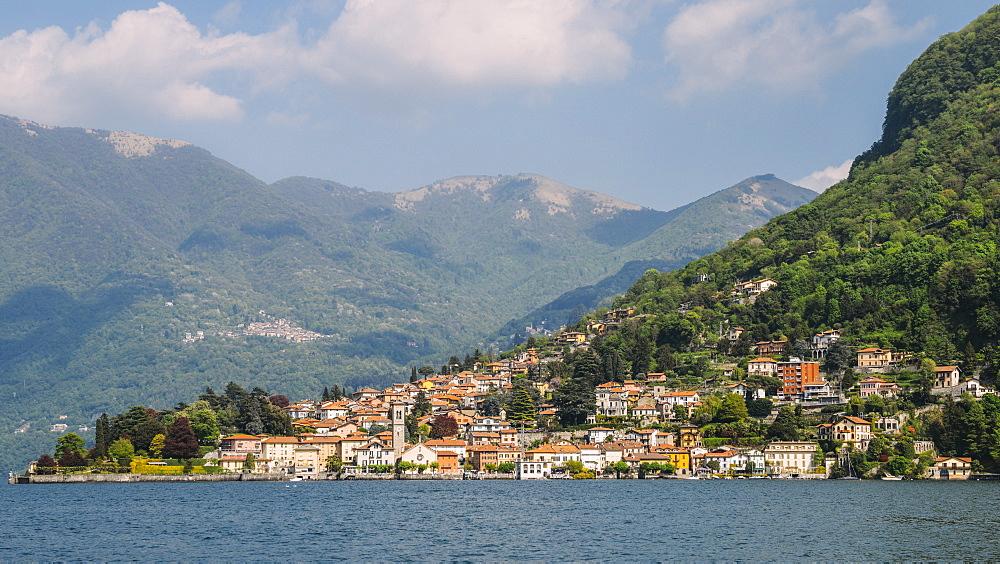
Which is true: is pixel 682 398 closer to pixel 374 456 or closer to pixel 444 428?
pixel 444 428

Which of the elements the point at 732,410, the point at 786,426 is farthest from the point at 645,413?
the point at 786,426

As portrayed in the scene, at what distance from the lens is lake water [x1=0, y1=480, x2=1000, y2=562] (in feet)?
174

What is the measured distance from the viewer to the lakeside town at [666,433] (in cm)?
10875

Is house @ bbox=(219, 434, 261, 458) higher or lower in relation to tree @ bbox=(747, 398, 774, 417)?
lower

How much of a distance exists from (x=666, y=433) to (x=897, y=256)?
37.4m

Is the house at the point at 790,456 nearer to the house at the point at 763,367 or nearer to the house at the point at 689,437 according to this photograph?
the house at the point at 689,437

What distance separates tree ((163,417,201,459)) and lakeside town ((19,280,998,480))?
1.15 m

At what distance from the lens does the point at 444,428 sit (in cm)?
13612

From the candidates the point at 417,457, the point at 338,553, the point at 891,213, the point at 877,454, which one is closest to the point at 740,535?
the point at 338,553

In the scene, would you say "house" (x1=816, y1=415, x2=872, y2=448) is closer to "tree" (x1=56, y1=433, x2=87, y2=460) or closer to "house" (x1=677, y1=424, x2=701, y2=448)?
"house" (x1=677, y1=424, x2=701, y2=448)

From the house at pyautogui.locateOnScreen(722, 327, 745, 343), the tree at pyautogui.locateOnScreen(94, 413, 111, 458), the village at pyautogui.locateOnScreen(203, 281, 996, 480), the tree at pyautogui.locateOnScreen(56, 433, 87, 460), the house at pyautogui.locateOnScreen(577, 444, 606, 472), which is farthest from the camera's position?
the house at pyautogui.locateOnScreen(722, 327, 745, 343)

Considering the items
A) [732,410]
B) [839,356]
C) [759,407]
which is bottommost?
[732,410]

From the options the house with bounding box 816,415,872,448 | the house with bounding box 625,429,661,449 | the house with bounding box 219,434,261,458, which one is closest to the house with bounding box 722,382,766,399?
the house with bounding box 625,429,661,449

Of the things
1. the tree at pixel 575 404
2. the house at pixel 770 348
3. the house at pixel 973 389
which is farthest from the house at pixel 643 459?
the house at pixel 973 389
